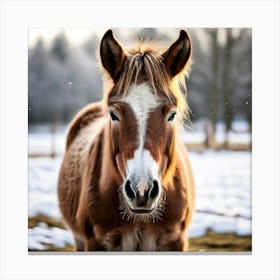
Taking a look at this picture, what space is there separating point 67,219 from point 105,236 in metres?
0.37

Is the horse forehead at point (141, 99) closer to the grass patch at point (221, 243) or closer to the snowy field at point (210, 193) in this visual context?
the snowy field at point (210, 193)

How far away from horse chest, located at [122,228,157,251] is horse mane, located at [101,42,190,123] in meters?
0.70

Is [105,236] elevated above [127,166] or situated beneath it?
situated beneath

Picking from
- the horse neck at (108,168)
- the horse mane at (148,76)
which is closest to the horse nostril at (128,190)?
the horse neck at (108,168)

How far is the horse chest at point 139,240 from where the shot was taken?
2.60 meters

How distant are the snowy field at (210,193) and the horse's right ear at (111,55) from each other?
735 mm

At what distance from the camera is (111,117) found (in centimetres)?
250

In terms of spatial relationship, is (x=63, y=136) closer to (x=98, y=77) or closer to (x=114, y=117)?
(x=98, y=77)

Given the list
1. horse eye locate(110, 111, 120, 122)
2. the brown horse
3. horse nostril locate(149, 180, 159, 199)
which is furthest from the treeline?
horse nostril locate(149, 180, 159, 199)

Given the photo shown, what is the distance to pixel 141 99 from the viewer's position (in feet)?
8.04
